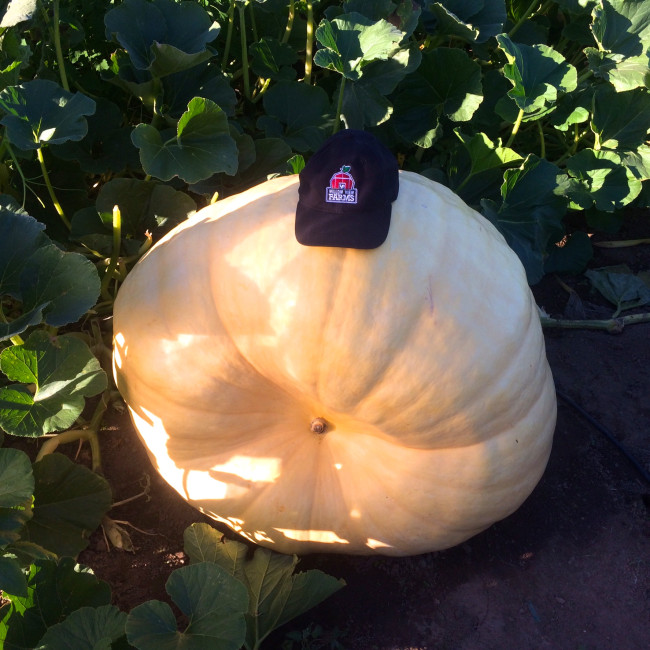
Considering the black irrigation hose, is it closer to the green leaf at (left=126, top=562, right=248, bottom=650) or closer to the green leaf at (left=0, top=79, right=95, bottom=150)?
the green leaf at (left=126, top=562, right=248, bottom=650)

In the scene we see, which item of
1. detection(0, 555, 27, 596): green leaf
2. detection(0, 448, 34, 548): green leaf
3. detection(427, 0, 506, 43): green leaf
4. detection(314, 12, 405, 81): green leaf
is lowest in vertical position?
detection(0, 555, 27, 596): green leaf

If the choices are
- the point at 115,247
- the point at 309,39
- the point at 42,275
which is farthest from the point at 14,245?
the point at 309,39

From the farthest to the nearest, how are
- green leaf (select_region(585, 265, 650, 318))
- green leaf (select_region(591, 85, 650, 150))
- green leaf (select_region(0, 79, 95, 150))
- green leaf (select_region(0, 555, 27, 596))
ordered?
green leaf (select_region(585, 265, 650, 318))
green leaf (select_region(591, 85, 650, 150))
green leaf (select_region(0, 79, 95, 150))
green leaf (select_region(0, 555, 27, 596))

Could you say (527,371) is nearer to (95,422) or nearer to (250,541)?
(250,541)

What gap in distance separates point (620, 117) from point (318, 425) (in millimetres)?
1420

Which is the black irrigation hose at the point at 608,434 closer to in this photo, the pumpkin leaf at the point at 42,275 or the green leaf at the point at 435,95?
the green leaf at the point at 435,95

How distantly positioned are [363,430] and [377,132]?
1104 mm

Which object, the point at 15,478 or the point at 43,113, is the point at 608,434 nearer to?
the point at 15,478

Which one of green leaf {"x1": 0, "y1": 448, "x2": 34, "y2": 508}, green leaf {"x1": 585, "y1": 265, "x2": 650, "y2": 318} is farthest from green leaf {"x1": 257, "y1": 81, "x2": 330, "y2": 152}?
green leaf {"x1": 0, "y1": 448, "x2": 34, "y2": 508}

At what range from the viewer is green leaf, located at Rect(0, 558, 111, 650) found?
1301 millimetres

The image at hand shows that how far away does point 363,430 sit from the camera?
1.47 meters

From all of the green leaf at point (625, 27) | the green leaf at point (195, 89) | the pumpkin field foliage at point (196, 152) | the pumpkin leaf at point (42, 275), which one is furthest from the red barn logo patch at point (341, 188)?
the green leaf at point (625, 27)

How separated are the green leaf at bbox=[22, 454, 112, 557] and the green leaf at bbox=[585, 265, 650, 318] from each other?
1.61m

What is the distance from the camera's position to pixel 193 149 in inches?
66.8
